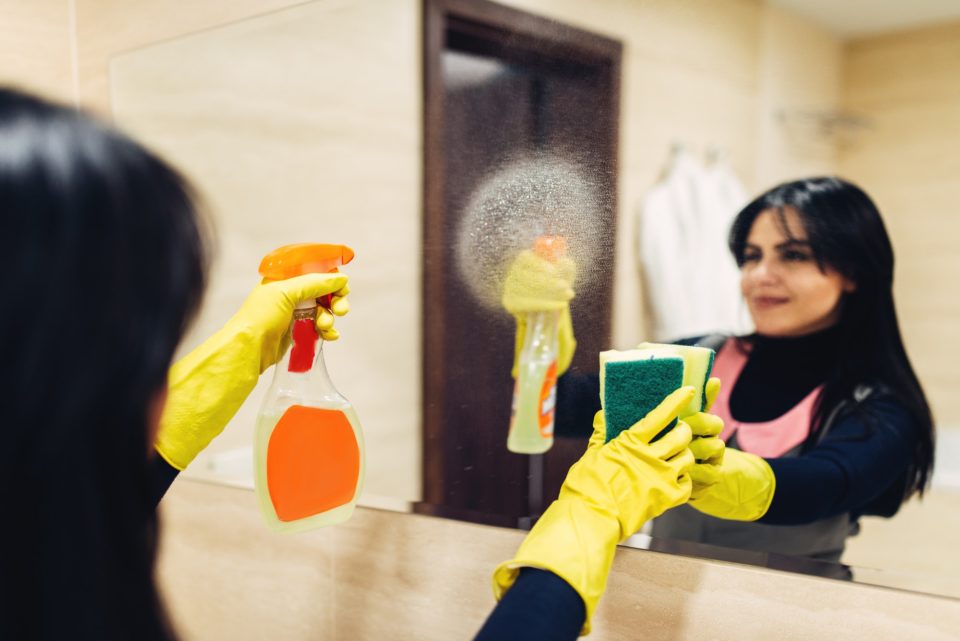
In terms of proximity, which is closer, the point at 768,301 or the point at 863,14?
the point at 768,301

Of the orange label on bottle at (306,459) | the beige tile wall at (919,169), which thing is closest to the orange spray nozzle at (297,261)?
the orange label on bottle at (306,459)

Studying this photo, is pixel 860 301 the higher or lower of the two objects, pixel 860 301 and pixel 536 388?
the higher

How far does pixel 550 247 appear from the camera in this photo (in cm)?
72

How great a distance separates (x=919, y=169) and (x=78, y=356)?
88cm

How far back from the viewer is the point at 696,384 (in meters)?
0.60

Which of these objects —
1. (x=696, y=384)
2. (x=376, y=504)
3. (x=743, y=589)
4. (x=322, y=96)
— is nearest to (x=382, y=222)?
(x=322, y=96)

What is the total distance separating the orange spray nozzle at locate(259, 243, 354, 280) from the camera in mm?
719

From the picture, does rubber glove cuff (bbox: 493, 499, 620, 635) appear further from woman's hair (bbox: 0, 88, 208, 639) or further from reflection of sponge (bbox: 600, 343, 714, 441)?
woman's hair (bbox: 0, 88, 208, 639)

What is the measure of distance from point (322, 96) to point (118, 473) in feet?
2.19

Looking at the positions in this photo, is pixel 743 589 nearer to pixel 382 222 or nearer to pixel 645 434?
pixel 645 434

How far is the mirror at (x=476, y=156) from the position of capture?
0.75 m

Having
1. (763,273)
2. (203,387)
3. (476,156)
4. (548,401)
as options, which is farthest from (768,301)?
(203,387)

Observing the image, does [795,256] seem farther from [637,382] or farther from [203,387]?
[203,387]

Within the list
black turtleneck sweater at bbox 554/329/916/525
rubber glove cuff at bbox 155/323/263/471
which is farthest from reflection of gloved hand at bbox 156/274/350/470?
black turtleneck sweater at bbox 554/329/916/525
